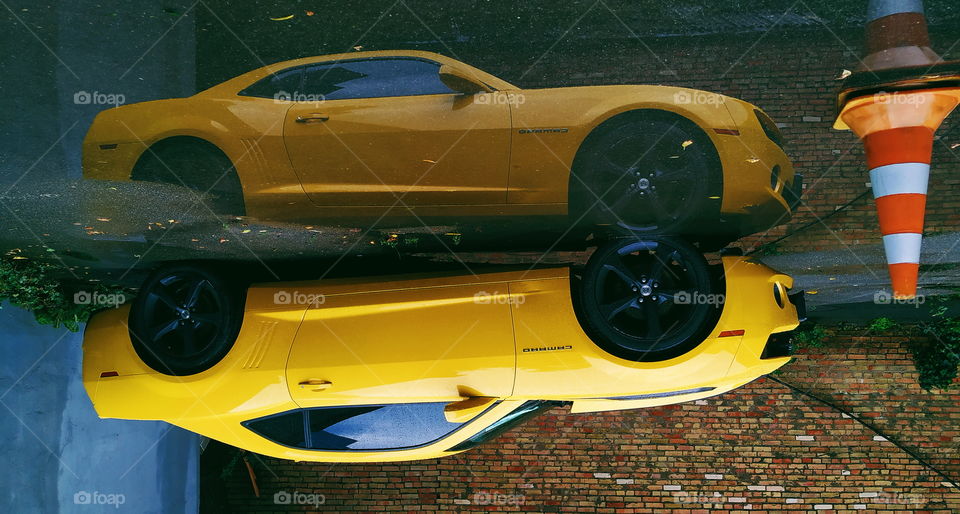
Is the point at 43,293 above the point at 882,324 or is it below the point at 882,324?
above

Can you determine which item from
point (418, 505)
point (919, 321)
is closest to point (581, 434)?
point (418, 505)

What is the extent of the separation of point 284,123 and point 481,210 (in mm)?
1308

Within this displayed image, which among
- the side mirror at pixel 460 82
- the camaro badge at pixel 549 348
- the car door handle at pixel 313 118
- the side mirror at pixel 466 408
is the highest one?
the side mirror at pixel 460 82

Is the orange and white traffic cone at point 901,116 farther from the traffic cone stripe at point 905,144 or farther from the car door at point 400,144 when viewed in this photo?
the car door at point 400,144

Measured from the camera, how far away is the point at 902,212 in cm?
358

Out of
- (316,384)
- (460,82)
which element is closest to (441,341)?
(316,384)

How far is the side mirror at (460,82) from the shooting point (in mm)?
3566

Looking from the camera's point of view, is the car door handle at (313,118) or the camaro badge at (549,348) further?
the car door handle at (313,118)

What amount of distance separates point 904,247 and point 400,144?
3.05 metres

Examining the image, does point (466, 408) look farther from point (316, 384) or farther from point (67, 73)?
point (67, 73)

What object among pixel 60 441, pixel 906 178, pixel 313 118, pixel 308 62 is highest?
pixel 308 62

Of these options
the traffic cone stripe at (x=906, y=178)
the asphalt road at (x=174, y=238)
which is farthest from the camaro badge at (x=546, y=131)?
the traffic cone stripe at (x=906, y=178)

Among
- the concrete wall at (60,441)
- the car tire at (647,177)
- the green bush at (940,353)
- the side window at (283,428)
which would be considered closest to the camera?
the car tire at (647,177)

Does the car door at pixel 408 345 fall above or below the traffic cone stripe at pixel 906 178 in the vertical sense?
below
